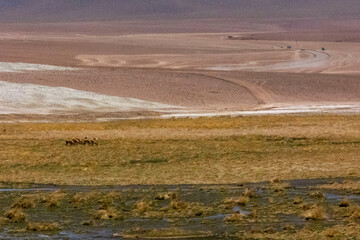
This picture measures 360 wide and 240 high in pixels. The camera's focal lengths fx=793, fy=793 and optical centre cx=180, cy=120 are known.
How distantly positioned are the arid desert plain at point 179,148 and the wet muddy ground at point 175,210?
Result: 30mm

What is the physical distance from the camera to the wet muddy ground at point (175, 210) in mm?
12180

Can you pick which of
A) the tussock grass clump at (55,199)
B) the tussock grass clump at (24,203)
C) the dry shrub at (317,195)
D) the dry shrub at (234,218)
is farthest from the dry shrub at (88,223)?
the dry shrub at (317,195)

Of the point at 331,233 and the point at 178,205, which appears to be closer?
the point at 331,233

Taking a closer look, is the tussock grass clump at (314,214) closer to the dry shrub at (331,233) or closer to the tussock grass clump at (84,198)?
the dry shrub at (331,233)

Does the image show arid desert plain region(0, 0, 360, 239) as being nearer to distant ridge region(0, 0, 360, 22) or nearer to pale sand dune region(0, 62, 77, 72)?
pale sand dune region(0, 62, 77, 72)

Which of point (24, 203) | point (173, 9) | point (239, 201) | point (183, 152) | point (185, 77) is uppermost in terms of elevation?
point (173, 9)

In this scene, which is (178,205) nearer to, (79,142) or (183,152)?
(183,152)

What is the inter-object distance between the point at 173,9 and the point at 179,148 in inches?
6393

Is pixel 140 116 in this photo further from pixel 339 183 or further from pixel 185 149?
pixel 339 183

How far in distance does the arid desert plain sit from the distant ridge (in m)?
101

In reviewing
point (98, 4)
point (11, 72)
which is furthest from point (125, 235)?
point (98, 4)

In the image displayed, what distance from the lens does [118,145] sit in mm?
23984

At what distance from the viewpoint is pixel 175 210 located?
1389cm

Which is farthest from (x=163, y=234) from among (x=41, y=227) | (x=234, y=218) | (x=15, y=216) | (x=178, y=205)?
(x=15, y=216)
